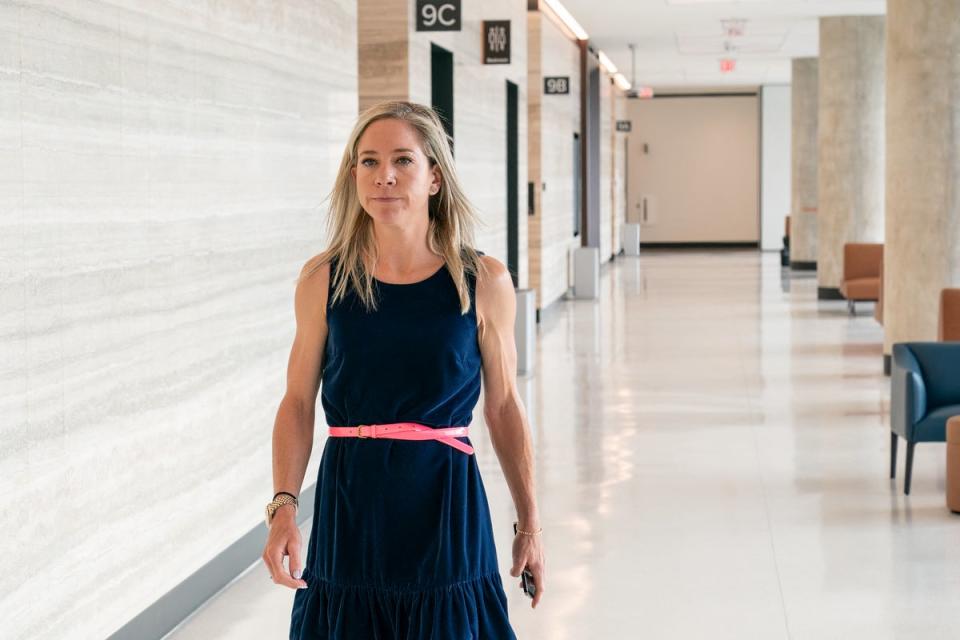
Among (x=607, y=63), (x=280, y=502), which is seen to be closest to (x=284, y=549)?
(x=280, y=502)

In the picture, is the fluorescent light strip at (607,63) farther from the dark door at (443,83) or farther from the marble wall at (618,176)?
the dark door at (443,83)

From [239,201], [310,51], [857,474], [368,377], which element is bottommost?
[857,474]

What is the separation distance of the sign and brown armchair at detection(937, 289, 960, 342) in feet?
16.9

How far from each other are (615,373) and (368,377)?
10.4 metres

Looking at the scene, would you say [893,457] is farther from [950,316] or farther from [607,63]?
[607,63]

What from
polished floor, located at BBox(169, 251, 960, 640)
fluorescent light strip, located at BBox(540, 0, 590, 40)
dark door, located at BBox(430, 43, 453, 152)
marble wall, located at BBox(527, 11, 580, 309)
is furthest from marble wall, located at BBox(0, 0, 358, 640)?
fluorescent light strip, located at BBox(540, 0, 590, 40)

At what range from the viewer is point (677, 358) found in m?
14.1

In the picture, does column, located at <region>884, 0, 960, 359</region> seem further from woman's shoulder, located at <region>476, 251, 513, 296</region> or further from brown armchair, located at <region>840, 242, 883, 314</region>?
woman's shoulder, located at <region>476, 251, 513, 296</region>

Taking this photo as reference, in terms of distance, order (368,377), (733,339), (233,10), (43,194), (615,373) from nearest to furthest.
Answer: (368,377)
(43,194)
(233,10)
(615,373)
(733,339)

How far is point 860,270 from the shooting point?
18.8m

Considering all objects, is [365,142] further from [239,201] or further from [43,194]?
[239,201]

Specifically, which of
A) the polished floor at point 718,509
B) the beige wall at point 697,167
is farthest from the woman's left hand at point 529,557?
the beige wall at point 697,167

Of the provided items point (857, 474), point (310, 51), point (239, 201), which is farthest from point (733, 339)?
point (239, 201)

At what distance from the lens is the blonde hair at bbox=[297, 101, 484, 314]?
9.00ft
